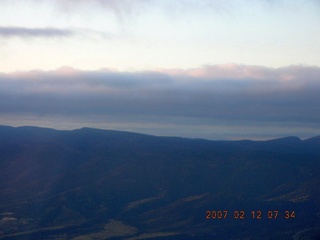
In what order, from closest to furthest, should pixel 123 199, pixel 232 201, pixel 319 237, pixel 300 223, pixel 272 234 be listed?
pixel 319 237
pixel 272 234
pixel 300 223
pixel 232 201
pixel 123 199

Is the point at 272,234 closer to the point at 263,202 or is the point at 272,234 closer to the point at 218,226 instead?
the point at 218,226

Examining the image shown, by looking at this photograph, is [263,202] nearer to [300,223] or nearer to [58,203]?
[300,223]

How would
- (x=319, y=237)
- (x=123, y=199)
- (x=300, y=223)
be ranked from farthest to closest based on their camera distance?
(x=123, y=199) < (x=300, y=223) < (x=319, y=237)

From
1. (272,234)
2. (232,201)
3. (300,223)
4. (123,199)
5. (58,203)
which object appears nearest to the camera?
(272,234)

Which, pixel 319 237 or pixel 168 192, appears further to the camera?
pixel 168 192

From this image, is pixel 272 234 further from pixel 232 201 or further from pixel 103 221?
pixel 103 221

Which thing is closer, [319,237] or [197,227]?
[319,237]

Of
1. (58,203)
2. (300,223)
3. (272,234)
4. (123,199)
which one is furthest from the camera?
(123,199)

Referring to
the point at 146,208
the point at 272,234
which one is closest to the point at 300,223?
the point at 272,234

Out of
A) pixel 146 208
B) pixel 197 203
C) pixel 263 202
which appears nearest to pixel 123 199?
pixel 146 208
